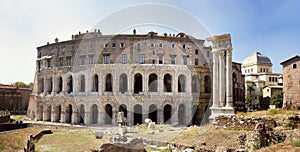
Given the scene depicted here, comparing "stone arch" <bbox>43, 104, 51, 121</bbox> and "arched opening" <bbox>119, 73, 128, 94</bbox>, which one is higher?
"arched opening" <bbox>119, 73, 128, 94</bbox>

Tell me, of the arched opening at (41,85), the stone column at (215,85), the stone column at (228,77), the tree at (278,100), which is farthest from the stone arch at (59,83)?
the tree at (278,100)

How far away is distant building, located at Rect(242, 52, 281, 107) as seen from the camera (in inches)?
2269

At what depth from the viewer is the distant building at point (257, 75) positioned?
57.6 meters

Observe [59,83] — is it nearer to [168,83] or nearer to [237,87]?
[168,83]

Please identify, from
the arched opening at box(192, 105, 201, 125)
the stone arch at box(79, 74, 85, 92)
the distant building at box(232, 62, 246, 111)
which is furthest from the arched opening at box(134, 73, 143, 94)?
the distant building at box(232, 62, 246, 111)

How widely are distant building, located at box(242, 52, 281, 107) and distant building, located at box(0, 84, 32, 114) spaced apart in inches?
1829

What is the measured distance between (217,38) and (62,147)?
14233 millimetres

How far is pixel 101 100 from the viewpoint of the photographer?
34906 mm

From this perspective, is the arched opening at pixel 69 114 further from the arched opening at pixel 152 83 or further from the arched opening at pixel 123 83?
the arched opening at pixel 152 83

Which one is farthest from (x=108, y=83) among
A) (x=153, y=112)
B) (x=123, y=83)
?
(x=153, y=112)

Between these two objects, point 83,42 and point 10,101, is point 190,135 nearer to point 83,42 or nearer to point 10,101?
point 83,42

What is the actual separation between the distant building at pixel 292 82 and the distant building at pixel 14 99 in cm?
4751

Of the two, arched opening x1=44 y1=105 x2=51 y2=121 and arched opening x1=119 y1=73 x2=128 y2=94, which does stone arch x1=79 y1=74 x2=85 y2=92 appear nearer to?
arched opening x1=119 y1=73 x2=128 y2=94

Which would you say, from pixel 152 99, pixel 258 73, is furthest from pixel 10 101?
pixel 258 73
